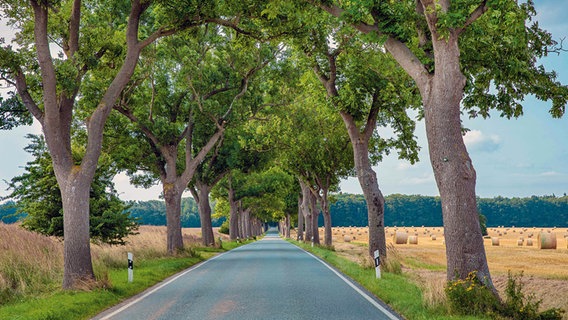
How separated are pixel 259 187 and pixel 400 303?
1666 inches

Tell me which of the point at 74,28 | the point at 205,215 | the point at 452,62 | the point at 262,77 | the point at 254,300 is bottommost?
the point at 254,300

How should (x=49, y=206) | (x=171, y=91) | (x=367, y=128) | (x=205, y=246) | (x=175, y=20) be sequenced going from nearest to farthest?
(x=175, y=20)
(x=49, y=206)
(x=367, y=128)
(x=171, y=91)
(x=205, y=246)

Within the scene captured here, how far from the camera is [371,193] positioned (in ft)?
61.8

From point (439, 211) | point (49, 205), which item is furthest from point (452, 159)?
point (439, 211)

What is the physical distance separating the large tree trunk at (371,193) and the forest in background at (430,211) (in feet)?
365

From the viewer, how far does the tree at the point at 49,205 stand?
17.8 metres

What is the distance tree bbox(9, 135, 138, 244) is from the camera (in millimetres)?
17781

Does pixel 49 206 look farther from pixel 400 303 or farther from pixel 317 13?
pixel 400 303

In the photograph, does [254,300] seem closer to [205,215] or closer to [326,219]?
[205,215]

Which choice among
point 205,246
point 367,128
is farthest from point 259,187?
point 367,128

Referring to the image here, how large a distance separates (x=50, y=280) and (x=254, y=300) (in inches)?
218

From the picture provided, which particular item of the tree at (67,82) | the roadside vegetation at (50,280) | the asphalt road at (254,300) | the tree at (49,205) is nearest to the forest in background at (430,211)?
the tree at (49,205)

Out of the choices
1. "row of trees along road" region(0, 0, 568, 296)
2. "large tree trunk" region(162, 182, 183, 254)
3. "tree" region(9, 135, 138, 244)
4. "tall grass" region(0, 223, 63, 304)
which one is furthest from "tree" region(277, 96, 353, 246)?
"tall grass" region(0, 223, 63, 304)

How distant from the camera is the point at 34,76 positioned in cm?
1280
